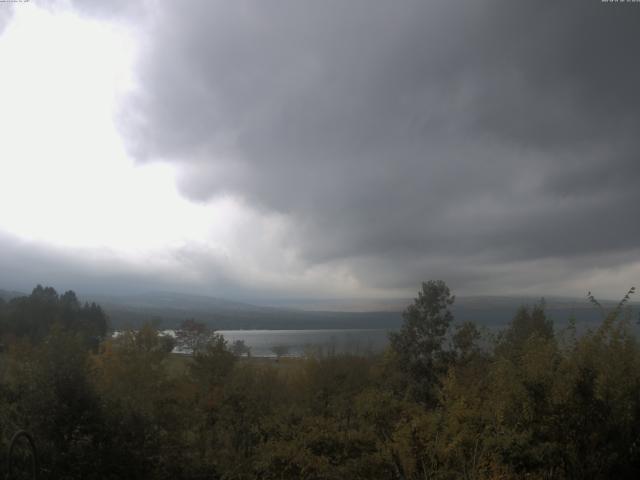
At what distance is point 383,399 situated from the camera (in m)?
13.7

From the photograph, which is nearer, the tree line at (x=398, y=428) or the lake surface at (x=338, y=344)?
the tree line at (x=398, y=428)

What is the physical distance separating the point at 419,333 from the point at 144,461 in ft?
52.5

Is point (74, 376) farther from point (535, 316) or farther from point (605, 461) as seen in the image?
point (535, 316)

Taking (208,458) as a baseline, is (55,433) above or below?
above

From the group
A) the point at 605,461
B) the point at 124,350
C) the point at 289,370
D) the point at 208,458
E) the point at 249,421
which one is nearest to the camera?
the point at 605,461

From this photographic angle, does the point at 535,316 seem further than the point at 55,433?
Yes

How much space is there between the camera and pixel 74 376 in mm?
11141

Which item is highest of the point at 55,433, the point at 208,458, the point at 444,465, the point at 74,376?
the point at 74,376

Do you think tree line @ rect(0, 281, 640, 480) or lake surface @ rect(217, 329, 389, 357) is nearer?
tree line @ rect(0, 281, 640, 480)

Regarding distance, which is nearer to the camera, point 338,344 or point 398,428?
point 398,428

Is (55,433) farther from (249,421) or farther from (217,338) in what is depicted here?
(217,338)

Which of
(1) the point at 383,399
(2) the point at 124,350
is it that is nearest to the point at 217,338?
(2) the point at 124,350

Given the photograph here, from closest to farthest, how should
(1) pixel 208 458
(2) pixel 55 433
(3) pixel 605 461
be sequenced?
(3) pixel 605 461 → (2) pixel 55 433 → (1) pixel 208 458

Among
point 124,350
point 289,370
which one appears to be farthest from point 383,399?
point 289,370
